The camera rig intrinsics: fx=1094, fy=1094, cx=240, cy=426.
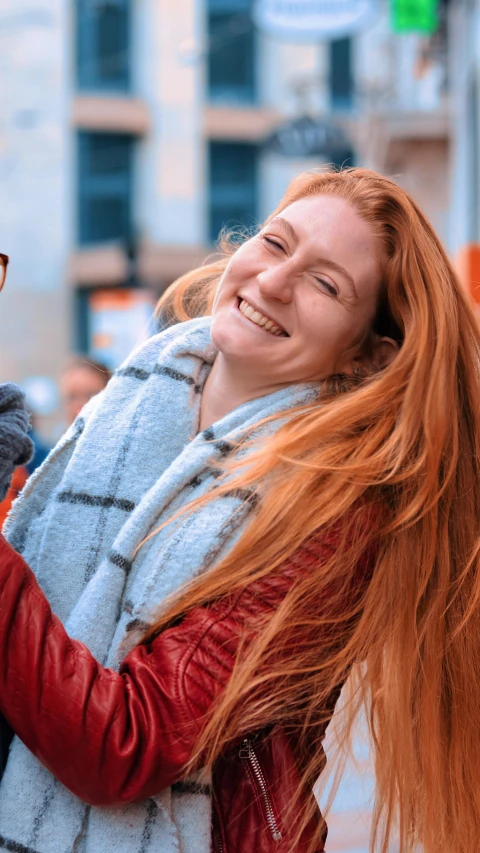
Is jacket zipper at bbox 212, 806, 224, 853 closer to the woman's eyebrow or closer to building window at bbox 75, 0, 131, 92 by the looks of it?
the woman's eyebrow

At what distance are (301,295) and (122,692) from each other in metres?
0.71

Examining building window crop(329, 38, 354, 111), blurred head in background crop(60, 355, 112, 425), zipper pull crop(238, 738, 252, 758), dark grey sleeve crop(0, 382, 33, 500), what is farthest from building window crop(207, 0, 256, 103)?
zipper pull crop(238, 738, 252, 758)

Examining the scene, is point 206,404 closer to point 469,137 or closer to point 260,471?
point 260,471

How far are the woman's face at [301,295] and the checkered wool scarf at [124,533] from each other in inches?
2.6

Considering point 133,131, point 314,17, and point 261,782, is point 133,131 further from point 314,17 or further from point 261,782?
point 261,782

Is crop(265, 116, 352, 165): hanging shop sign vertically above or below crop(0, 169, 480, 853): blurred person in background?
above

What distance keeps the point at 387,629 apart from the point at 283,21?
321 inches

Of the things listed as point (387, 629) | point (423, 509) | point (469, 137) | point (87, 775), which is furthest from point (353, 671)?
point (469, 137)

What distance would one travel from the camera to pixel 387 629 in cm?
176

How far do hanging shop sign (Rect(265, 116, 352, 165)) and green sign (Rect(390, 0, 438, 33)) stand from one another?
1.18m

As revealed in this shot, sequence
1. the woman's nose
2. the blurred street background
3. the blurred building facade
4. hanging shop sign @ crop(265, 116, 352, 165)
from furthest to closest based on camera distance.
Result: 1. the blurred building facade
2. the blurred street background
3. hanging shop sign @ crop(265, 116, 352, 165)
4. the woman's nose

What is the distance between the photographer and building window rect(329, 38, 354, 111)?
73.3 ft

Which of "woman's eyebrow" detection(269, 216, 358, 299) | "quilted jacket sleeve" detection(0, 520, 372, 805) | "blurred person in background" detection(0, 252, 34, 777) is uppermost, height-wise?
"woman's eyebrow" detection(269, 216, 358, 299)

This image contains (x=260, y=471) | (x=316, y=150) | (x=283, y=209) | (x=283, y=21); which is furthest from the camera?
(x=316, y=150)
